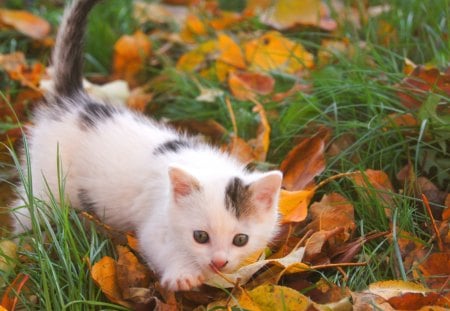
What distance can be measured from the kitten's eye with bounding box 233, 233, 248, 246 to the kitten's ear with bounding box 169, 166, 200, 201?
22 centimetres

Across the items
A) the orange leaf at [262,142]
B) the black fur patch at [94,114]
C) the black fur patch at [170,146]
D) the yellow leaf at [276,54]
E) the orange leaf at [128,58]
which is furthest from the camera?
the orange leaf at [128,58]

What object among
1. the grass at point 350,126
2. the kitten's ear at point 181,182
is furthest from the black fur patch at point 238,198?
the grass at point 350,126

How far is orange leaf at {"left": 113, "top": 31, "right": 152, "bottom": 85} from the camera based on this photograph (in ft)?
15.0

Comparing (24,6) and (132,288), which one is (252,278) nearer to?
(132,288)

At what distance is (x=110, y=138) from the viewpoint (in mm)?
3004

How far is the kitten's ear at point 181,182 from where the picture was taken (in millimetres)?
2502

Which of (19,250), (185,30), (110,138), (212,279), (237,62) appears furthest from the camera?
(185,30)

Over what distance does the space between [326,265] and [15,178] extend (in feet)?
4.95

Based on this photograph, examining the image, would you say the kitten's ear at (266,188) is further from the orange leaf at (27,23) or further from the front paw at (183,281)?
the orange leaf at (27,23)

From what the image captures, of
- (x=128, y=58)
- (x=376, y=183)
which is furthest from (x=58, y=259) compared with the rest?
(x=128, y=58)

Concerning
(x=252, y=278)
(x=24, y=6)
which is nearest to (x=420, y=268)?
(x=252, y=278)

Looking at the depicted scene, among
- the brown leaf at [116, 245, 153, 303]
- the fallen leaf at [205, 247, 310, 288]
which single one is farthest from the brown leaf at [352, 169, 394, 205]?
the brown leaf at [116, 245, 153, 303]

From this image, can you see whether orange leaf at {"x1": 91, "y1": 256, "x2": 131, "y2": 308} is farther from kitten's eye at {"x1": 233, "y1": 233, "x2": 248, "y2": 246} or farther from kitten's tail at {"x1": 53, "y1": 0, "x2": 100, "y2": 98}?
kitten's tail at {"x1": 53, "y1": 0, "x2": 100, "y2": 98}

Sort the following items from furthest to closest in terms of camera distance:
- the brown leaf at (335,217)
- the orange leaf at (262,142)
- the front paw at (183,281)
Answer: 1. the orange leaf at (262,142)
2. the brown leaf at (335,217)
3. the front paw at (183,281)
